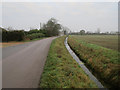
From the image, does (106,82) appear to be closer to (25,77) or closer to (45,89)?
(45,89)

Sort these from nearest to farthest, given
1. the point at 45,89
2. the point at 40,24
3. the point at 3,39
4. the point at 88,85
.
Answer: the point at 45,89 → the point at 88,85 → the point at 3,39 → the point at 40,24

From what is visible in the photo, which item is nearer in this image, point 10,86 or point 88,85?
point 10,86

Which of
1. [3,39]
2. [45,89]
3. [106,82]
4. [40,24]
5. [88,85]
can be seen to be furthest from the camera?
[40,24]

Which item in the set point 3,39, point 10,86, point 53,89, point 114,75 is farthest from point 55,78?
point 3,39

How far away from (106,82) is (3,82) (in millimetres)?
5314

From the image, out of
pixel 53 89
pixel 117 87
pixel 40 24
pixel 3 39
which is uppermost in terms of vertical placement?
pixel 40 24

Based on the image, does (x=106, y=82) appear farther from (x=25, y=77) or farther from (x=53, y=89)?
(x=25, y=77)

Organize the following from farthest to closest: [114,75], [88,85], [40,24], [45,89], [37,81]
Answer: [40,24] < [114,75] < [88,85] < [37,81] < [45,89]

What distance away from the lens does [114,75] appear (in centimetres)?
538

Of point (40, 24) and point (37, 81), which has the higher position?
point (40, 24)

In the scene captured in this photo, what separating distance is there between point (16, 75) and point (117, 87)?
5.19 metres

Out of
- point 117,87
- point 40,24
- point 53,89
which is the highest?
point 40,24

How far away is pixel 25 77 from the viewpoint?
4.34 meters

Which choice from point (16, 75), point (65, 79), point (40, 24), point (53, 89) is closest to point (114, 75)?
point (65, 79)
